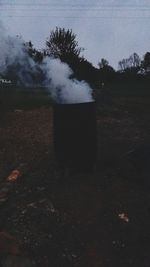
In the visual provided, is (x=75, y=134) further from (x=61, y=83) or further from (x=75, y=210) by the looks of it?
(x=75, y=210)

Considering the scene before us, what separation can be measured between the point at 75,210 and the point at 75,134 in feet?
5.64

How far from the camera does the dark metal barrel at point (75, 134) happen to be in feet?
24.7

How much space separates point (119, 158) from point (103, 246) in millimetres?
3374

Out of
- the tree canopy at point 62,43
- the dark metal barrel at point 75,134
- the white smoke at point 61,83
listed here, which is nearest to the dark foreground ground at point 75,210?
the dark metal barrel at point 75,134

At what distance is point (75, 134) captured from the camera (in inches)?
301

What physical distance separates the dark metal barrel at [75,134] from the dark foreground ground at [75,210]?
1.05 feet

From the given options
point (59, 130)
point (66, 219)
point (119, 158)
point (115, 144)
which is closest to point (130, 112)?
point (115, 144)

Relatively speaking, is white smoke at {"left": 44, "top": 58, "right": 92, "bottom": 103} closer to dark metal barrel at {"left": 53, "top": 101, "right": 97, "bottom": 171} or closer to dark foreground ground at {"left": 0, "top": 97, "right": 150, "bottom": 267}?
dark metal barrel at {"left": 53, "top": 101, "right": 97, "bottom": 171}

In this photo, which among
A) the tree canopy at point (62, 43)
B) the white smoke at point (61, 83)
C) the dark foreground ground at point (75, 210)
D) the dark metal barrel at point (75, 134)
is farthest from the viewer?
the tree canopy at point (62, 43)

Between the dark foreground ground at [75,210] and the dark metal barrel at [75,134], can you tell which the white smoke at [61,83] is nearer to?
the dark metal barrel at [75,134]

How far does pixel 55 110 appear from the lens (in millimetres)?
7648

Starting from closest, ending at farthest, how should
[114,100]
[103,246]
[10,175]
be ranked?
[103,246]
[10,175]
[114,100]

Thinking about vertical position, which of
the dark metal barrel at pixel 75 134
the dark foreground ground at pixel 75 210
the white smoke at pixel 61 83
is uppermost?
the white smoke at pixel 61 83

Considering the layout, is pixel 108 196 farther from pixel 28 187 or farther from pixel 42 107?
pixel 42 107
